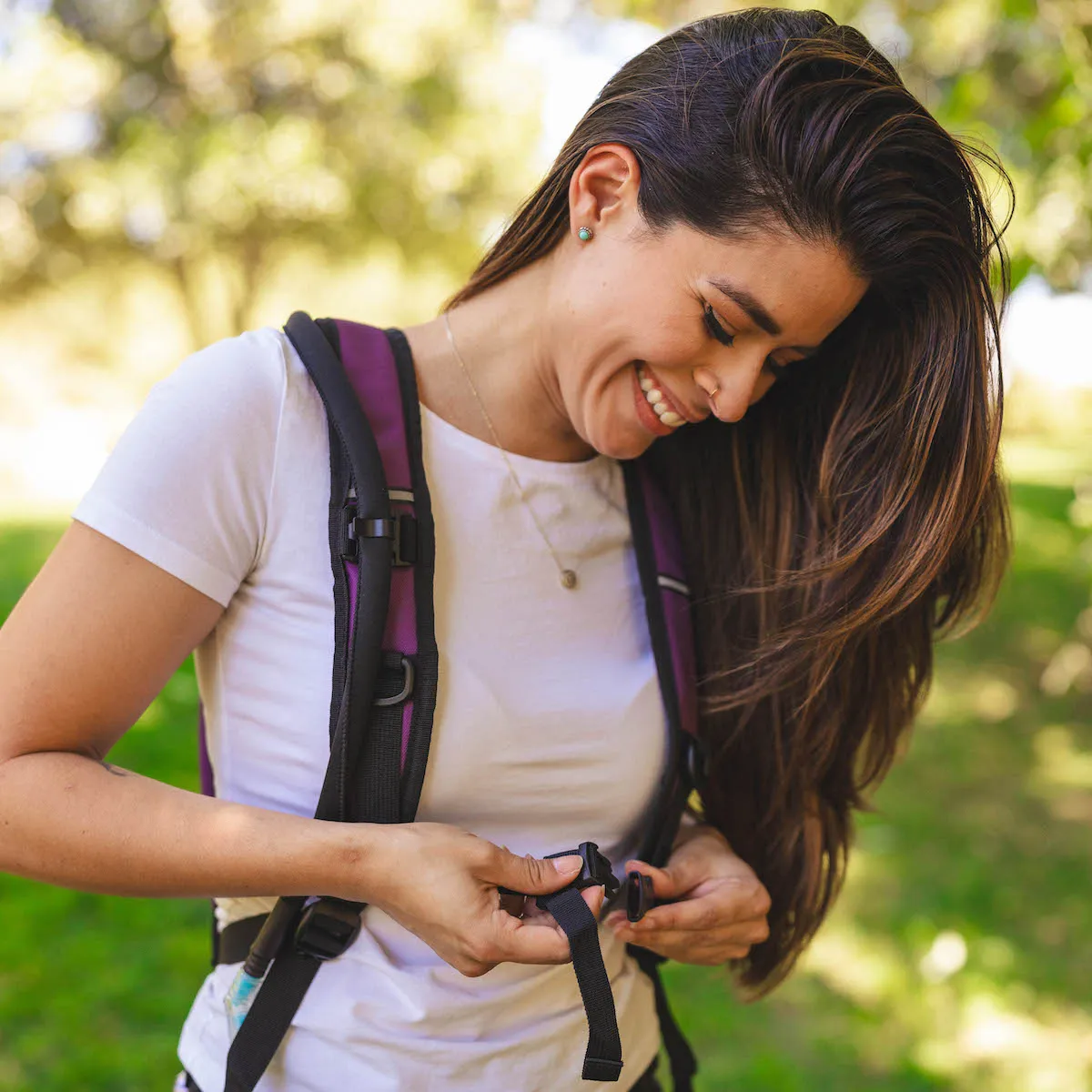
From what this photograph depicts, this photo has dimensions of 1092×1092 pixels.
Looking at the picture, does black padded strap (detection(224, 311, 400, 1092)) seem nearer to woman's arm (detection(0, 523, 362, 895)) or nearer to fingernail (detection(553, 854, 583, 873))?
woman's arm (detection(0, 523, 362, 895))

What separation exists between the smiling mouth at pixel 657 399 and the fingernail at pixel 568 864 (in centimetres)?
57

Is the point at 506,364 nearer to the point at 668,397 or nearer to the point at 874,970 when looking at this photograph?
the point at 668,397

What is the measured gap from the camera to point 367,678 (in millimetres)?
1262

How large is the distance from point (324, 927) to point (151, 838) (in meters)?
0.23

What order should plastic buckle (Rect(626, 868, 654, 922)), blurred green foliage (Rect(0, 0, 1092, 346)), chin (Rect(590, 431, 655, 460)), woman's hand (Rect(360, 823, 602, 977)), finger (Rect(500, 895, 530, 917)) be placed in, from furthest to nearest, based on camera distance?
blurred green foliage (Rect(0, 0, 1092, 346)) < chin (Rect(590, 431, 655, 460)) < plastic buckle (Rect(626, 868, 654, 922)) < finger (Rect(500, 895, 530, 917)) < woman's hand (Rect(360, 823, 602, 977))

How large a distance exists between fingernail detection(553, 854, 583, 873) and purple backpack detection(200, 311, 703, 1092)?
13 millimetres

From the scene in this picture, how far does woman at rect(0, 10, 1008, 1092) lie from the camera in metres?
1.24

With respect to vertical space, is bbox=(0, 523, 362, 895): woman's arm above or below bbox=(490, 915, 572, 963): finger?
above

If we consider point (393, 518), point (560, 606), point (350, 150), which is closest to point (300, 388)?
point (393, 518)

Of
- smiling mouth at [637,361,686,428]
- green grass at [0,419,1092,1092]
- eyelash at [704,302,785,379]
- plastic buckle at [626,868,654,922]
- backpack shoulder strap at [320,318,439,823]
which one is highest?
eyelash at [704,302,785,379]

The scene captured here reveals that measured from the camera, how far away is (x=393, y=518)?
4.28 feet

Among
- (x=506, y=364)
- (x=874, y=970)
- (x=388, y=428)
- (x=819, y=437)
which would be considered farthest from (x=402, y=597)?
(x=874, y=970)

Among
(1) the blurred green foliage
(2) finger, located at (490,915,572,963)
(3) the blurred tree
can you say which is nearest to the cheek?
(2) finger, located at (490,915,572,963)

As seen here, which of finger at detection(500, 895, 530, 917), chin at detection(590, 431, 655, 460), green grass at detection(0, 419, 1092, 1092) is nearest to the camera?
finger at detection(500, 895, 530, 917)
